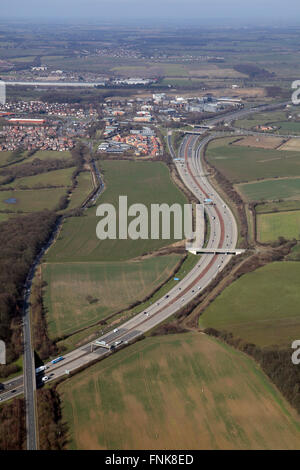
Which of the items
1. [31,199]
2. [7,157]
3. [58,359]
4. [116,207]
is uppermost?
[7,157]

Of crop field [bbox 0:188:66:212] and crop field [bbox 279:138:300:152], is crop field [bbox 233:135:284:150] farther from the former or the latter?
crop field [bbox 0:188:66:212]

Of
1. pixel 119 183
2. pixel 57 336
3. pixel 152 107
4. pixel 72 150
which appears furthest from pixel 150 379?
pixel 152 107

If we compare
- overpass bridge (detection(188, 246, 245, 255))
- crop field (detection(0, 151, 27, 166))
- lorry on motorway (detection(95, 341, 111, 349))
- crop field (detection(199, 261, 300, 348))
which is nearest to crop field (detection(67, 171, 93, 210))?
crop field (detection(0, 151, 27, 166))

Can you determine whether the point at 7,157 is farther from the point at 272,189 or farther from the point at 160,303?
the point at 160,303

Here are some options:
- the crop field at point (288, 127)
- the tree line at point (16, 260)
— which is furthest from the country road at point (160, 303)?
the crop field at point (288, 127)

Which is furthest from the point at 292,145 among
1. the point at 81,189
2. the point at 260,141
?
the point at 81,189
